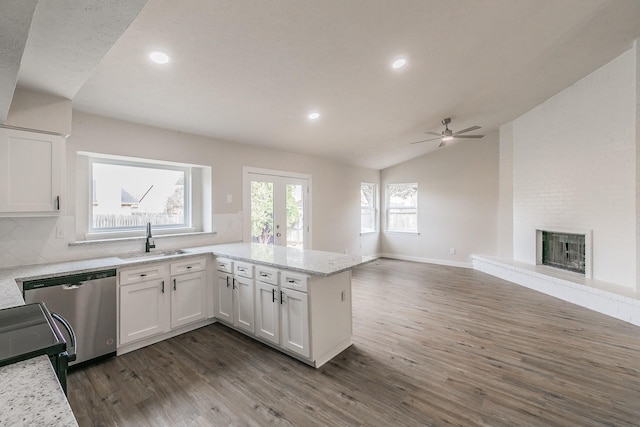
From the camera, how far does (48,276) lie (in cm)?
237

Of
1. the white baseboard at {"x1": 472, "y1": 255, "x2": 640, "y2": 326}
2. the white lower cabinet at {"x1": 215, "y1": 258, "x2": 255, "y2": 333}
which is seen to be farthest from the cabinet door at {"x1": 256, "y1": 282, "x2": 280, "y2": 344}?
the white baseboard at {"x1": 472, "y1": 255, "x2": 640, "y2": 326}

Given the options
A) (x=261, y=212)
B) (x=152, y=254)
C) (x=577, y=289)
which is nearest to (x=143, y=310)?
(x=152, y=254)

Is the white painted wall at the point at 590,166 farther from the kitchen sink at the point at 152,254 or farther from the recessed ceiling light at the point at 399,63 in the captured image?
the kitchen sink at the point at 152,254

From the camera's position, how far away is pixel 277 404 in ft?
6.81

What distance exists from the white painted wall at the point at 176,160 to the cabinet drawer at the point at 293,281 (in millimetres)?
1903

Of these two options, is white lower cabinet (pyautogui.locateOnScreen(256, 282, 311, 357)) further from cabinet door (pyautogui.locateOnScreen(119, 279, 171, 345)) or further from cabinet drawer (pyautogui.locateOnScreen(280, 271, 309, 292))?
cabinet door (pyautogui.locateOnScreen(119, 279, 171, 345))

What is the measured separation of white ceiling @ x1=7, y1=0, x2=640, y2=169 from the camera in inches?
81.1

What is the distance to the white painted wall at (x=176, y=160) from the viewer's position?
276 cm

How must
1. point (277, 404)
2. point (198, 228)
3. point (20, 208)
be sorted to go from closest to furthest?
point (277, 404), point (20, 208), point (198, 228)

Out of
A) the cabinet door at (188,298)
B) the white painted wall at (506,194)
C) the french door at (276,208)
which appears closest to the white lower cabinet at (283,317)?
the cabinet door at (188,298)

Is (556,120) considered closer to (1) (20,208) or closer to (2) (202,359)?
(2) (202,359)

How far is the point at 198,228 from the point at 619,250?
19.4 ft

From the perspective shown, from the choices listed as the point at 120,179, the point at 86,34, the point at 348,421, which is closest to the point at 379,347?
the point at 348,421

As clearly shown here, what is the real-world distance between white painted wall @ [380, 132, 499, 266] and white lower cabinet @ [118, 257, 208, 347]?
5.68 metres
